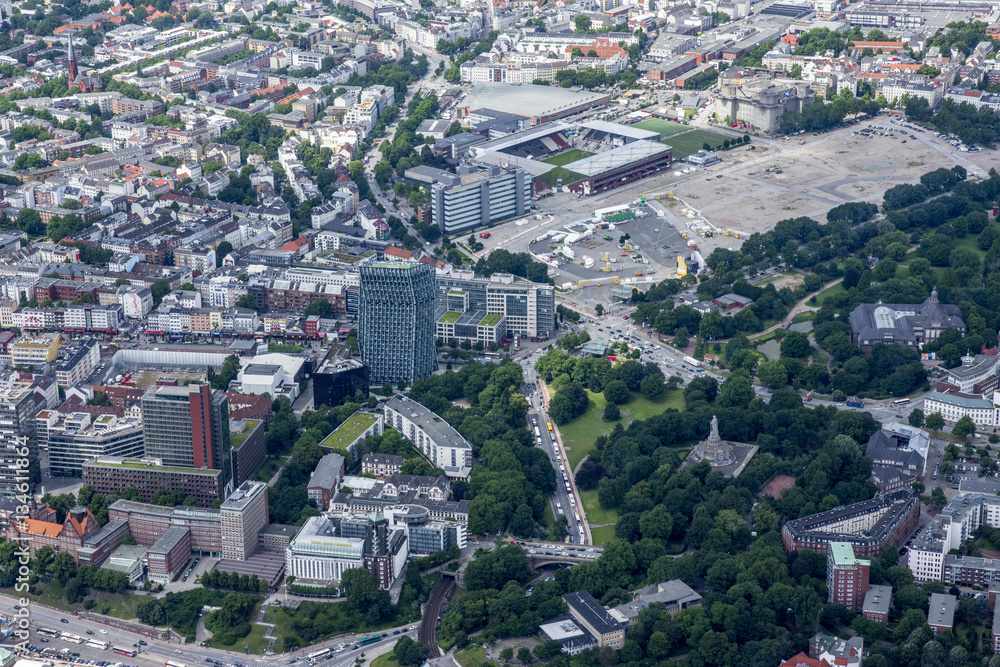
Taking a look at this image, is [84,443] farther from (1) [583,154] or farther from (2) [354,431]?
(1) [583,154]

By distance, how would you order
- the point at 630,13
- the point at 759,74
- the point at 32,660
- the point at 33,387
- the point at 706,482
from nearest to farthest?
the point at 32,660 < the point at 706,482 < the point at 33,387 < the point at 759,74 < the point at 630,13

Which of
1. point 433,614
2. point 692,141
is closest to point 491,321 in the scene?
point 433,614

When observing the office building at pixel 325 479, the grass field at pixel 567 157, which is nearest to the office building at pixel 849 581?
the office building at pixel 325 479

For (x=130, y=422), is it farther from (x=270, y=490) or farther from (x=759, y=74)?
(x=759, y=74)

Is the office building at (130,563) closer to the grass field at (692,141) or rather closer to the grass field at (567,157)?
the grass field at (567,157)

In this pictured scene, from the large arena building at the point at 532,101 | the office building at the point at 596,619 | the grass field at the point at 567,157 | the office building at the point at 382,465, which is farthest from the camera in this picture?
the large arena building at the point at 532,101

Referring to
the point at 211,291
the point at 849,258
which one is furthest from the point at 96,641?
the point at 849,258

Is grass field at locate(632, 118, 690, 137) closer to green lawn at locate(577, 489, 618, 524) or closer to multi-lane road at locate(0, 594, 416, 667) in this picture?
green lawn at locate(577, 489, 618, 524)
